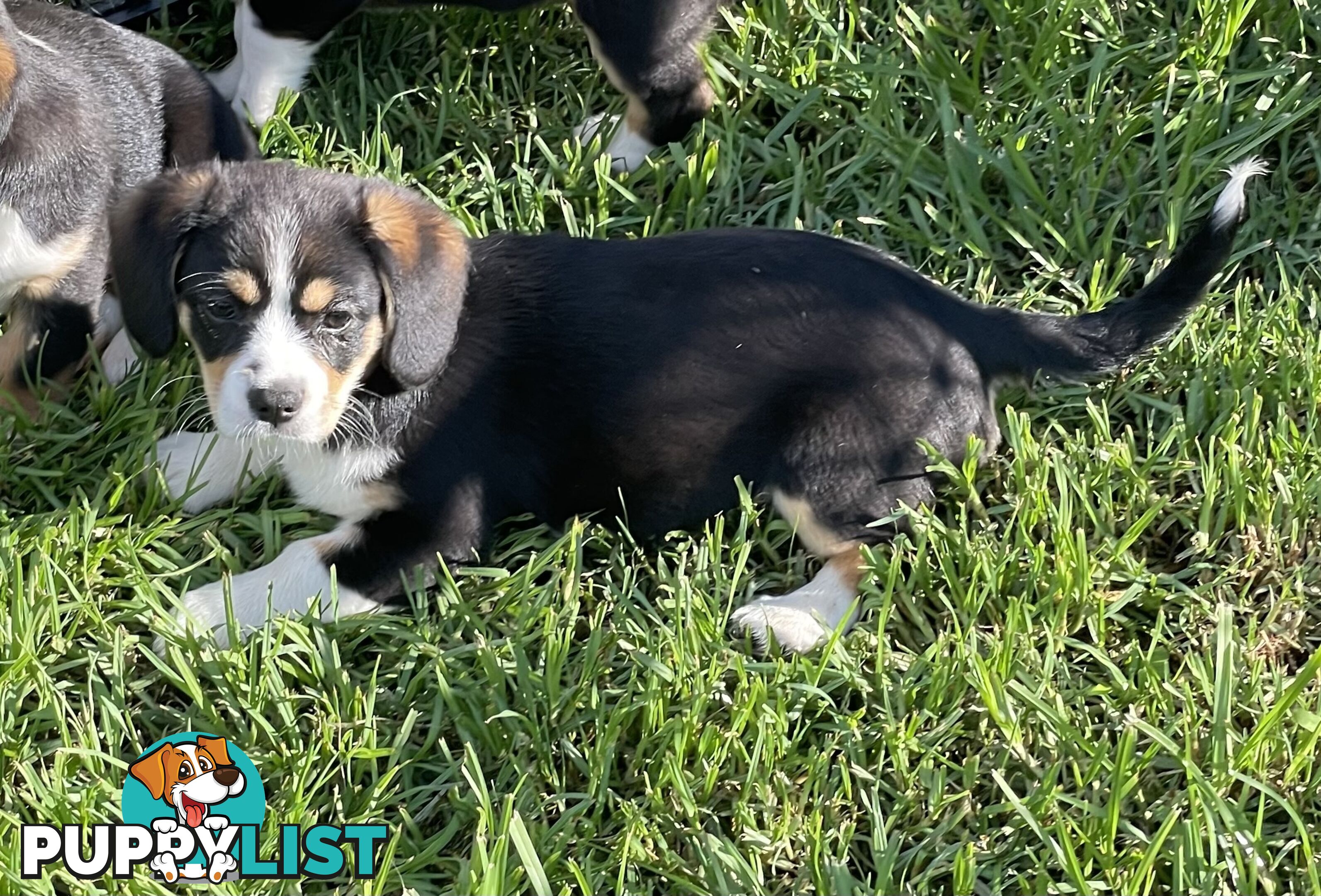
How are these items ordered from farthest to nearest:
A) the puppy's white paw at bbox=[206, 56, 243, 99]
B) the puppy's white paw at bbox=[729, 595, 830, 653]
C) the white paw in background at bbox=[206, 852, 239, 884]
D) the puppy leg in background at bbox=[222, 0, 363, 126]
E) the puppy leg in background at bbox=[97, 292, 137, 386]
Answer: the puppy's white paw at bbox=[206, 56, 243, 99] < the puppy leg in background at bbox=[222, 0, 363, 126] < the puppy leg in background at bbox=[97, 292, 137, 386] < the puppy's white paw at bbox=[729, 595, 830, 653] < the white paw in background at bbox=[206, 852, 239, 884]

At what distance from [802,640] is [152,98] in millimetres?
1930

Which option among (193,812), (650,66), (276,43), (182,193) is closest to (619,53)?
(650,66)

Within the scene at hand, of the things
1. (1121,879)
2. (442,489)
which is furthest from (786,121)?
(1121,879)

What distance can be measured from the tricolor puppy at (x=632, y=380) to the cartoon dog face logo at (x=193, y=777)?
0.29 metres

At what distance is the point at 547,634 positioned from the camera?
267 cm

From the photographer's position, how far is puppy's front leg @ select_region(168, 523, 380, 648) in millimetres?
2738

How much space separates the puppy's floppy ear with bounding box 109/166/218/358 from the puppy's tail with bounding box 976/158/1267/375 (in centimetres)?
156

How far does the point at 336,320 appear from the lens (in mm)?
2520

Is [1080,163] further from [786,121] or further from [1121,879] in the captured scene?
[1121,879]

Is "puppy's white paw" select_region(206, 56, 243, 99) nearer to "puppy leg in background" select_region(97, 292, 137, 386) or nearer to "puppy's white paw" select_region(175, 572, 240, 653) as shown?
"puppy leg in background" select_region(97, 292, 137, 386)

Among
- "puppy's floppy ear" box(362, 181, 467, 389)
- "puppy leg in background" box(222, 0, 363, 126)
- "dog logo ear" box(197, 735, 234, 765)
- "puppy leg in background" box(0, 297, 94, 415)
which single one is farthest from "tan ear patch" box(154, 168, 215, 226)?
"puppy leg in background" box(222, 0, 363, 126)

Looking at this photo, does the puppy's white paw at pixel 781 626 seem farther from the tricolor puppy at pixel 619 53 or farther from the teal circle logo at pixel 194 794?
the tricolor puppy at pixel 619 53

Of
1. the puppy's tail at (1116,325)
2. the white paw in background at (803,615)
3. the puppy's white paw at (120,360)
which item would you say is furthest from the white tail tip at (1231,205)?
the puppy's white paw at (120,360)

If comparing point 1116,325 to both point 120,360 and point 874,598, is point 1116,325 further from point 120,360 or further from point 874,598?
point 120,360
